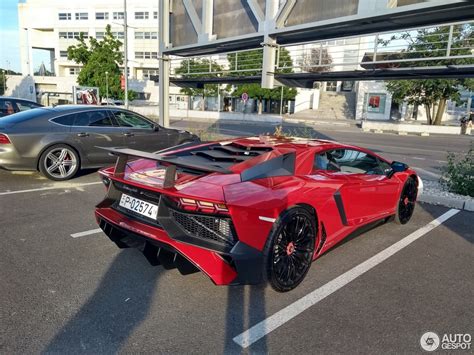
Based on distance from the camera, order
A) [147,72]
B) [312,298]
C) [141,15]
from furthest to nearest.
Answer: [147,72]
[141,15]
[312,298]

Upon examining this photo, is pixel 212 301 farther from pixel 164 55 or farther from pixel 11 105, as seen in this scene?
pixel 11 105

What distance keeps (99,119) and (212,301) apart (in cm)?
582

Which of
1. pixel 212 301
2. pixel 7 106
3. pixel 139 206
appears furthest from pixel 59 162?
pixel 7 106

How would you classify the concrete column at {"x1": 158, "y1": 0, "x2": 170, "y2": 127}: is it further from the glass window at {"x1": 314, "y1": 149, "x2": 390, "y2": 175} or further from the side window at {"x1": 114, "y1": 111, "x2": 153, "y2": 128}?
the glass window at {"x1": 314, "y1": 149, "x2": 390, "y2": 175}

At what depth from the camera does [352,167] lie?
4539 millimetres

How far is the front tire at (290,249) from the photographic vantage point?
10.3 ft

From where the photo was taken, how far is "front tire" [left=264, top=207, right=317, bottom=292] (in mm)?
3152

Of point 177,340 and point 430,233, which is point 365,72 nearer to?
point 430,233

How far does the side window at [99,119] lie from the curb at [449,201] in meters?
6.25

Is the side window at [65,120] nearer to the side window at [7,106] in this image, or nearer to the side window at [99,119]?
the side window at [99,119]

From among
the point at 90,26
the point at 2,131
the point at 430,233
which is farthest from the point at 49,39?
the point at 430,233

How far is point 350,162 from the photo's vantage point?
15.2 ft

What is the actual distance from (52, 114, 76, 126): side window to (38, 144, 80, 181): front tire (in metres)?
0.46

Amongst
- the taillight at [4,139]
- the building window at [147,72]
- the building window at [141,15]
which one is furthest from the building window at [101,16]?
the taillight at [4,139]
